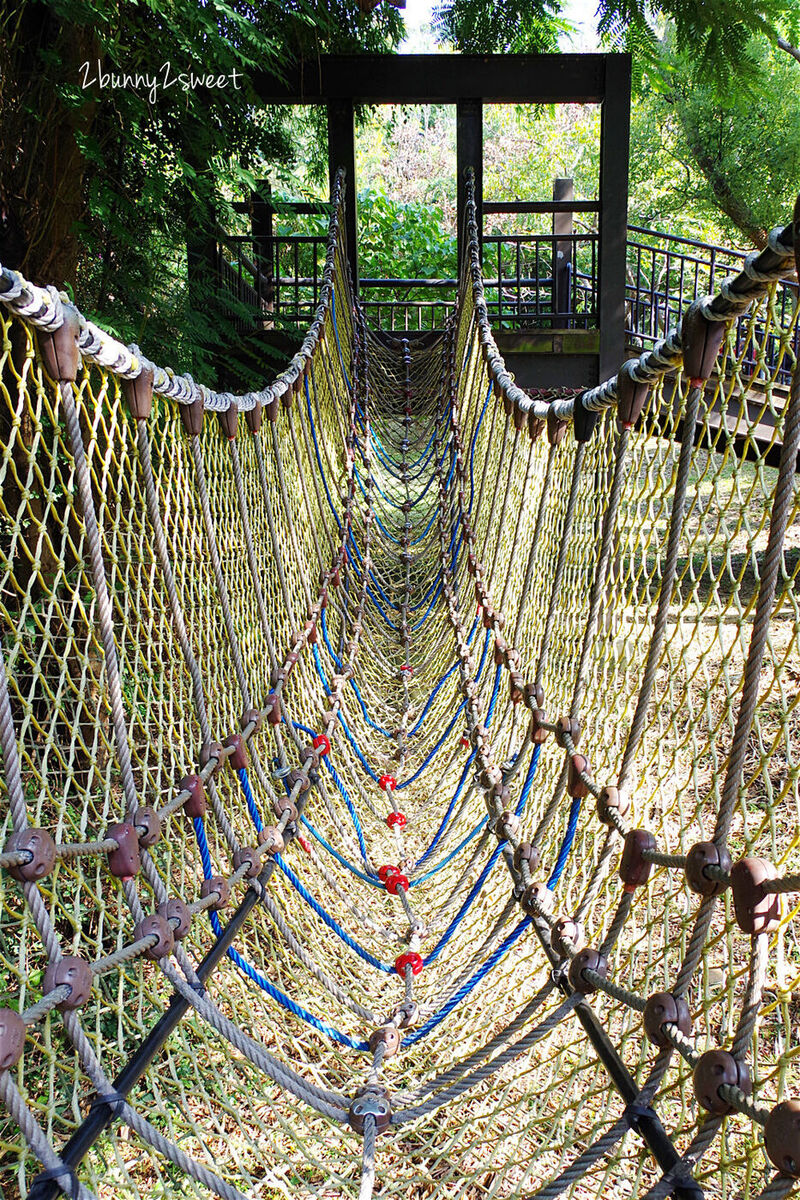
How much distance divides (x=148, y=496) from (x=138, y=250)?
1238mm

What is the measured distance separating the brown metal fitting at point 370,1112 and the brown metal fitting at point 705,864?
26.1 inches

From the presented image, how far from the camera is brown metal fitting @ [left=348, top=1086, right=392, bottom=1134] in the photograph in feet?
4.19

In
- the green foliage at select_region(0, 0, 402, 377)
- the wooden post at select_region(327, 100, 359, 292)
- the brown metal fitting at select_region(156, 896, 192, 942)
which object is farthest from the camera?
the wooden post at select_region(327, 100, 359, 292)

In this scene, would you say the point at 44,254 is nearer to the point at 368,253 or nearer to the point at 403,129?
the point at 368,253

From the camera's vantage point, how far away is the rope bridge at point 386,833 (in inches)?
38.0

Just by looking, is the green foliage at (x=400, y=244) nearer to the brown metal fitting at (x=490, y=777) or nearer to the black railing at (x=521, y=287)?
the black railing at (x=521, y=287)

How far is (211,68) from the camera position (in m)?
2.25

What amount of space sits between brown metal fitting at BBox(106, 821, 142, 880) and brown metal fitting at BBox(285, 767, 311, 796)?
94cm

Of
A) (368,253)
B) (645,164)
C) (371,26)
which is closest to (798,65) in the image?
(645,164)

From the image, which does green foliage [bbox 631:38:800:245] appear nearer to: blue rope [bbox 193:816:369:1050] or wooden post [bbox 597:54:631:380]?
wooden post [bbox 597:54:631:380]

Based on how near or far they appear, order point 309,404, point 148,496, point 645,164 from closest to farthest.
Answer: point 148,496 < point 309,404 < point 645,164

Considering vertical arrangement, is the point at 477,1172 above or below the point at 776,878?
below

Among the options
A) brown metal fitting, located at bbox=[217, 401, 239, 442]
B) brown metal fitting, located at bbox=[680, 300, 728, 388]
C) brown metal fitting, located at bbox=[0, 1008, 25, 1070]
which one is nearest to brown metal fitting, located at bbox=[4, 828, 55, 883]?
brown metal fitting, located at bbox=[0, 1008, 25, 1070]

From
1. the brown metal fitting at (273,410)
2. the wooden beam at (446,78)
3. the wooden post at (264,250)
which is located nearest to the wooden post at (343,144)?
the wooden beam at (446,78)
